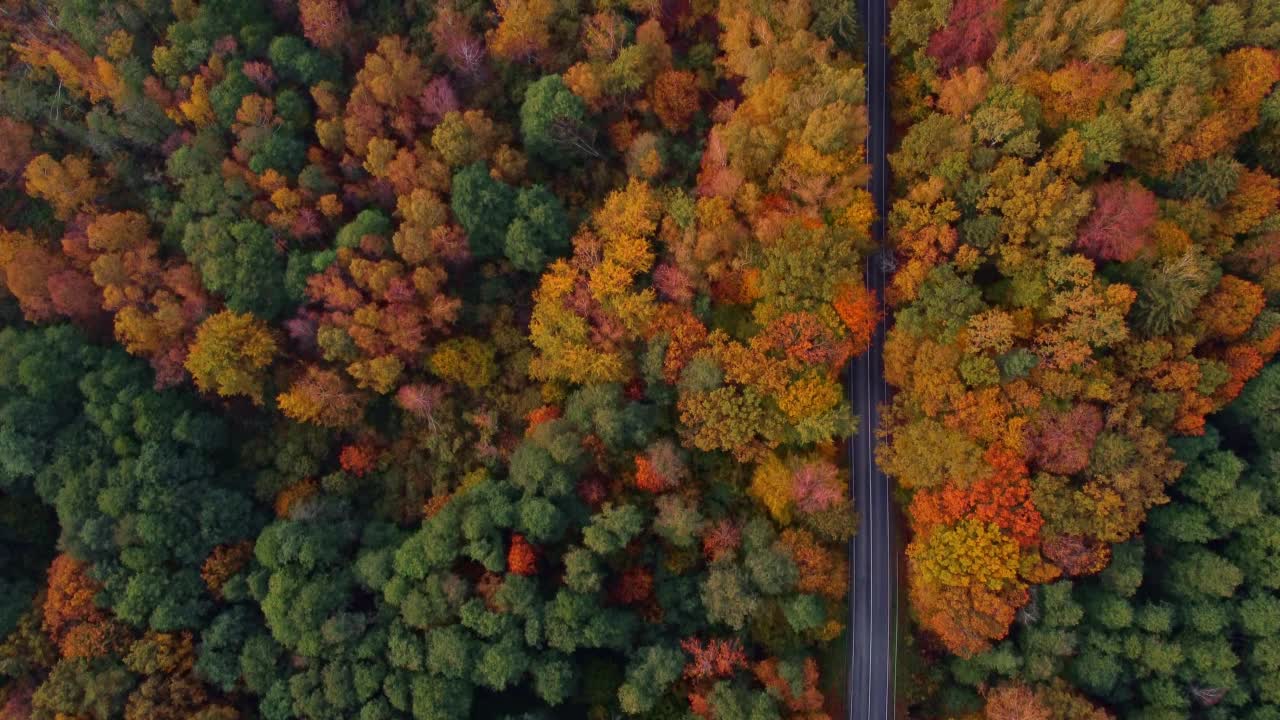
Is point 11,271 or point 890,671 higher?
point 11,271

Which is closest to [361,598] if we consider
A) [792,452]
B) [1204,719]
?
[792,452]

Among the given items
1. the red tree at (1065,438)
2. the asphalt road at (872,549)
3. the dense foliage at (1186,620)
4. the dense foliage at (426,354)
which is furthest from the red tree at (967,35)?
the dense foliage at (1186,620)

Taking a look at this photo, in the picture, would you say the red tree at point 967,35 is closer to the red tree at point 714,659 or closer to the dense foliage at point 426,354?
the dense foliage at point 426,354

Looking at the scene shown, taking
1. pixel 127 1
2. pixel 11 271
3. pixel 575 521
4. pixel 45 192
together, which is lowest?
pixel 575 521

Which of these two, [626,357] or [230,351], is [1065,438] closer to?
[626,357]

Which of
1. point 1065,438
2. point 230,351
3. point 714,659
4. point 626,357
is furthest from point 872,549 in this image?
point 230,351

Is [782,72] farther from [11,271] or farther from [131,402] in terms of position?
[11,271]
